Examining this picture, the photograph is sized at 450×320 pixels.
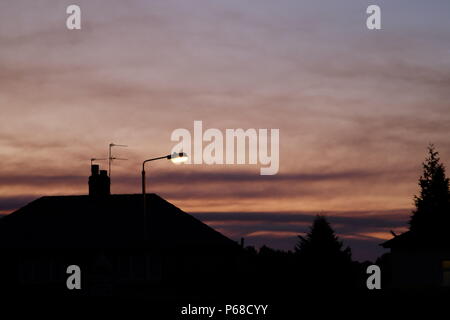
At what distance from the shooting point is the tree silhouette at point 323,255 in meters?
56.0

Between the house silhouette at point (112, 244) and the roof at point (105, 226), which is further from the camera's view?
the roof at point (105, 226)

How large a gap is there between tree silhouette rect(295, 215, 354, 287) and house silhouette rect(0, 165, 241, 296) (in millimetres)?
5393

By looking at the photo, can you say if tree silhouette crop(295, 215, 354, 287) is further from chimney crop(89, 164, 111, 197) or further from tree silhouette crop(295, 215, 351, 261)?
chimney crop(89, 164, 111, 197)

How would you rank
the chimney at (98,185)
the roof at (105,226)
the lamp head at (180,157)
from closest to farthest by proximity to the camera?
1. the lamp head at (180,157)
2. the roof at (105,226)
3. the chimney at (98,185)

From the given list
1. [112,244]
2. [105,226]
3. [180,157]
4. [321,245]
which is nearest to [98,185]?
[105,226]

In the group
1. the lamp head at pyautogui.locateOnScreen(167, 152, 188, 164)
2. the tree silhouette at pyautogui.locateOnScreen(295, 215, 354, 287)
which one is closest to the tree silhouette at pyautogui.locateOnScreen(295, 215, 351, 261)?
the tree silhouette at pyautogui.locateOnScreen(295, 215, 354, 287)

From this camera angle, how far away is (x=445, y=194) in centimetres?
8650

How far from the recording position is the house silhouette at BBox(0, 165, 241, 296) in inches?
2021

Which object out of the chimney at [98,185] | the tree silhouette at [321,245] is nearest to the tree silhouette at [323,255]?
the tree silhouette at [321,245]

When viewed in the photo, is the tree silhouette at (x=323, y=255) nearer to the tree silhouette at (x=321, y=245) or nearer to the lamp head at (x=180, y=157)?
the tree silhouette at (x=321, y=245)
